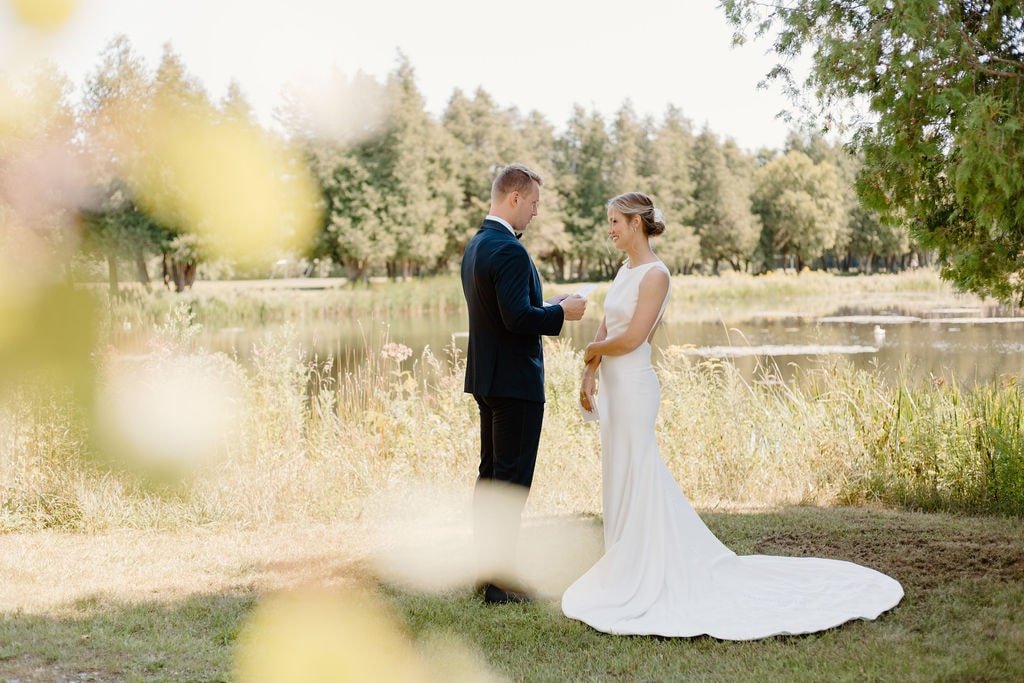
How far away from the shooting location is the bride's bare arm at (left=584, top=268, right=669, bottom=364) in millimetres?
4715

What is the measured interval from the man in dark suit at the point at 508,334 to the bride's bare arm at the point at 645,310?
0.91 ft

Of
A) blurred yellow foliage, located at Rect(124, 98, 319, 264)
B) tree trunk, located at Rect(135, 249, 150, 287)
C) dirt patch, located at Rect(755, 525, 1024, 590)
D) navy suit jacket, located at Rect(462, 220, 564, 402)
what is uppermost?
blurred yellow foliage, located at Rect(124, 98, 319, 264)

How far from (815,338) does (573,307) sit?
1786 cm

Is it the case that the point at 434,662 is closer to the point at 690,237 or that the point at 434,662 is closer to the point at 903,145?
the point at 903,145

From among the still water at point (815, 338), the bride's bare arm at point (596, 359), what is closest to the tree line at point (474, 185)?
the still water at point (815, 338)

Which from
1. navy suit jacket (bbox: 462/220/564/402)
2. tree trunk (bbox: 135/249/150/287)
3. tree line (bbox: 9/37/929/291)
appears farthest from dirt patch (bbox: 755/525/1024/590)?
tree trunk (bbox: 135/249/150/287)

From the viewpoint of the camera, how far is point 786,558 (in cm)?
510

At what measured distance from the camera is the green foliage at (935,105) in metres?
3.93

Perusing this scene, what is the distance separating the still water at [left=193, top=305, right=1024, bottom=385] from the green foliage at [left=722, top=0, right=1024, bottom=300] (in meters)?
8.01

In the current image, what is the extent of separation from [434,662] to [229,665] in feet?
2.92

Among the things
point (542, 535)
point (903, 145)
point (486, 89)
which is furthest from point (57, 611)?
point (486, 89)

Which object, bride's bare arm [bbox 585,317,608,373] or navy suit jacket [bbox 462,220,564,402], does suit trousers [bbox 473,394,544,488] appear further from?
bride's bare arm [bbox 585,317,608,373]

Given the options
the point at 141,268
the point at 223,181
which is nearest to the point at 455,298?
the point at 223,181

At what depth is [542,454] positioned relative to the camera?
26.5 ft
